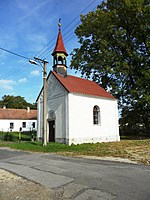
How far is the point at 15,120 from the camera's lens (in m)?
47.3

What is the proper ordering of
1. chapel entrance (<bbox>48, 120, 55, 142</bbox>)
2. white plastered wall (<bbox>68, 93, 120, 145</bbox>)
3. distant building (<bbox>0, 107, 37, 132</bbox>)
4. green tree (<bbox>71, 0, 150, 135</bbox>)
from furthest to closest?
distant building (<bbox>0, 107, 37, 132</bbox>), green tree (<bbox>71, 0, 150, 135</bbox>), chapel entrance (<bbox>48, 120, 55, 142</bbox>), white plastered wall (<bbox>68, 93, 120, 145</bbox>)

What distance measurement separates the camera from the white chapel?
18.6m

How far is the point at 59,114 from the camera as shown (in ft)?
64.1

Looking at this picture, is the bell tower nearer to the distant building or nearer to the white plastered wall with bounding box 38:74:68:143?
the white plastered wall with bounding box 38:74:68:143

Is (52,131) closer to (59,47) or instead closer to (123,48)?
(59,47)

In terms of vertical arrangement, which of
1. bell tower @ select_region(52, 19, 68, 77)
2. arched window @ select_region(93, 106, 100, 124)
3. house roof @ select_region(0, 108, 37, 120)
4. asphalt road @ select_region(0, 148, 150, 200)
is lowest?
asphalt road @ select_region(0, 148, 150, 200)

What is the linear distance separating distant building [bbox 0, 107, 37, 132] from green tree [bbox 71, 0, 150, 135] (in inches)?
967

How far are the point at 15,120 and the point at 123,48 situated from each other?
30615mm

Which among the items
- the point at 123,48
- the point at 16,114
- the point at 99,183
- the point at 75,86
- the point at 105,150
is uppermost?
the point at 123,48

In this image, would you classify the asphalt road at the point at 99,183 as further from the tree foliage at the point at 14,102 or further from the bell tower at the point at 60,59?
the tree foliage at the point at 14,102

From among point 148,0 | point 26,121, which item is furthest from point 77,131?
point 26,121

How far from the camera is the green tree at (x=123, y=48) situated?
2472 centimetres

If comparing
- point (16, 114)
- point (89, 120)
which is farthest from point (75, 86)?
point (16, 114)

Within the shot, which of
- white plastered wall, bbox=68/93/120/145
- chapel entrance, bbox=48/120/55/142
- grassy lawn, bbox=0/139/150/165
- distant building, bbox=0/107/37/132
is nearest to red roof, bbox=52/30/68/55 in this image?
white plastered wall, bbox=68/93/120/145
